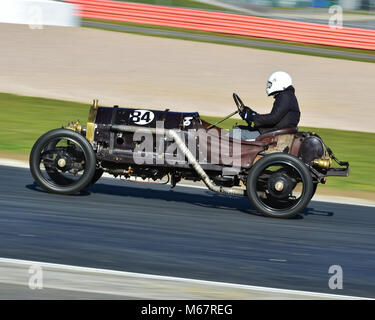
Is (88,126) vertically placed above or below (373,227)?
above

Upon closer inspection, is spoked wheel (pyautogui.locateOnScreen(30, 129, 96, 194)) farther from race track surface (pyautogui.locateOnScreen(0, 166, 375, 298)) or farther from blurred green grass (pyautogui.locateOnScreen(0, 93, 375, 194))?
blurred green grass (pyautogui.locateOnScreen(0, 93, 375, 194))

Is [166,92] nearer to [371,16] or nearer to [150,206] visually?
[150,206]

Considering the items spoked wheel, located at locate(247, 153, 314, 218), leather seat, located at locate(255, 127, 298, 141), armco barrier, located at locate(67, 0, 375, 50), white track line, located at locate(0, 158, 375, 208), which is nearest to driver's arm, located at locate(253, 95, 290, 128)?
leather seat, located at locate(255, 127, 298, 141)

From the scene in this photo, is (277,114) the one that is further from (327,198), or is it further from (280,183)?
(327,198)

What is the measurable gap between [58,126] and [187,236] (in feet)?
24.4

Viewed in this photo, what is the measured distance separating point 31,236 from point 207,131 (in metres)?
2.57

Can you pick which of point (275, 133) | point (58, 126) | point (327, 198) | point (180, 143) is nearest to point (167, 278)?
point (180, 143)

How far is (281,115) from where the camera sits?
855 centimetres

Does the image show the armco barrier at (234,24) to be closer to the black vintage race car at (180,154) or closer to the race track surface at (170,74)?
the race track surface at (170,74)

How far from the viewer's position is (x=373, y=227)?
8555 mm

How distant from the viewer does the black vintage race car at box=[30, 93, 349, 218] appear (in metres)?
8.38

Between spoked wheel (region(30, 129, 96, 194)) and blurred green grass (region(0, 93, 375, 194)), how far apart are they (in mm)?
3040
